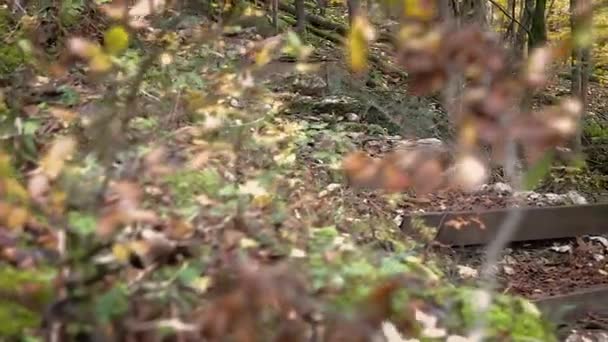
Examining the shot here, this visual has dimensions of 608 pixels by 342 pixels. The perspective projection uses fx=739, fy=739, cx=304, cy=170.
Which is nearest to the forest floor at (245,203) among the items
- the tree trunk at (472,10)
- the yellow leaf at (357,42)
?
the yellow leaf at (357,42)

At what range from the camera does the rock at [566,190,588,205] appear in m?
6.65

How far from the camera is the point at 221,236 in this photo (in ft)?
6.67

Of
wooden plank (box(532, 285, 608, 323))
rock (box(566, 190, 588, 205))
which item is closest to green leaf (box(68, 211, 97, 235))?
wooden plank (box(532, 285, 608, 323))

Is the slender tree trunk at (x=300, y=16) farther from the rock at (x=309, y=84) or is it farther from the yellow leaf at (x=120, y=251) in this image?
the yellow leaf at (x=120, y=251)

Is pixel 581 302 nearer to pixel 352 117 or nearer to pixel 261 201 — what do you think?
pixel 352 117

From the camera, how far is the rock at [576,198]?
6.65m

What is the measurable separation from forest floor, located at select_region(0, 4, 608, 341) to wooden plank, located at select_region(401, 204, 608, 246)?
4.8 inches

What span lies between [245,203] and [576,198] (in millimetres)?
5117

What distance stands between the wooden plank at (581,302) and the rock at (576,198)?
1.47 metres

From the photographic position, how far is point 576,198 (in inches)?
268

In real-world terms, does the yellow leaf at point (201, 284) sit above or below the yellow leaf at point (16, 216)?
below

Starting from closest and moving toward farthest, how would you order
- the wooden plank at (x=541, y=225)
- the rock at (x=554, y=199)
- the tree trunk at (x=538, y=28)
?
the wooden plank at (x=541, y=225), the rock at (x=554, y=199), the tree trunk at (x=538, y=28)

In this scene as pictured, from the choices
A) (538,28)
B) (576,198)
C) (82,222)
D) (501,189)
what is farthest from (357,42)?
(538,28)

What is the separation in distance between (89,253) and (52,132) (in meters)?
1.35
